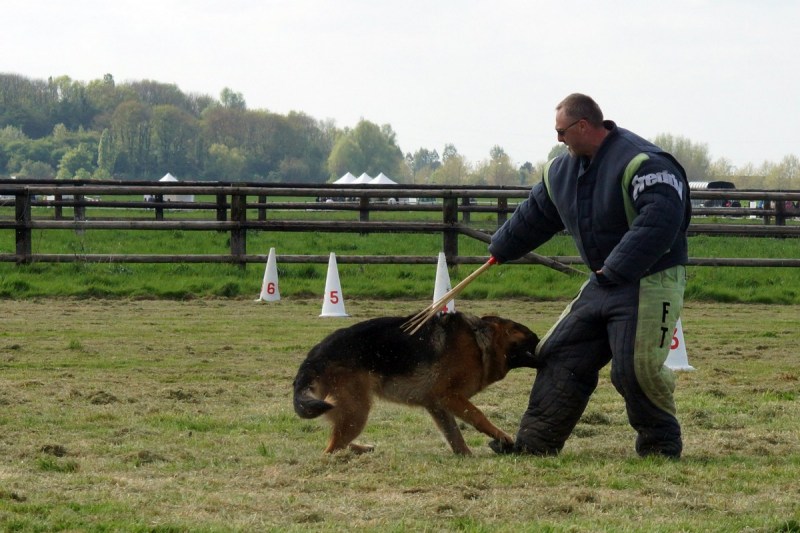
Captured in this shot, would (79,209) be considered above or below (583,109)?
below

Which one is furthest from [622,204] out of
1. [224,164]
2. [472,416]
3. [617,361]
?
[224,164]

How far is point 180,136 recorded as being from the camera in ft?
470

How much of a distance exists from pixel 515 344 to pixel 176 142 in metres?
138

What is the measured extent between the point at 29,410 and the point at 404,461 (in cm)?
277

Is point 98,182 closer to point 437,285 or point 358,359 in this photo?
point 437,285

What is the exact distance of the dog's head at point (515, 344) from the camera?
6852 millimetres

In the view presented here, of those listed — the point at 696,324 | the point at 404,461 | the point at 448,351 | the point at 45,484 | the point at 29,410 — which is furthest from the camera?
the point at 696,324

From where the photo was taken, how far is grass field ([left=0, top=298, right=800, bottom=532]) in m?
4.76

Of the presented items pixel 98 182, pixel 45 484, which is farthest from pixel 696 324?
pixel 98 182

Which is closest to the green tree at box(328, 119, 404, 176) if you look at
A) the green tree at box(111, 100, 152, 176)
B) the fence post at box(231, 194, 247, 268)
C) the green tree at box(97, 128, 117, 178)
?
the green tree at box(111, 100, 152, 176)

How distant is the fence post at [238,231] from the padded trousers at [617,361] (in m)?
10.8

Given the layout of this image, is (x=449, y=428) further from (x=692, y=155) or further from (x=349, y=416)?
(x=692, y=155)

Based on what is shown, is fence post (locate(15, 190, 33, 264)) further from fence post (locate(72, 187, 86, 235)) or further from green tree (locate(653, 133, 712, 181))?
green tree (locate(653, 133, 712, 181))

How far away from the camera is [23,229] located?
1683cm
